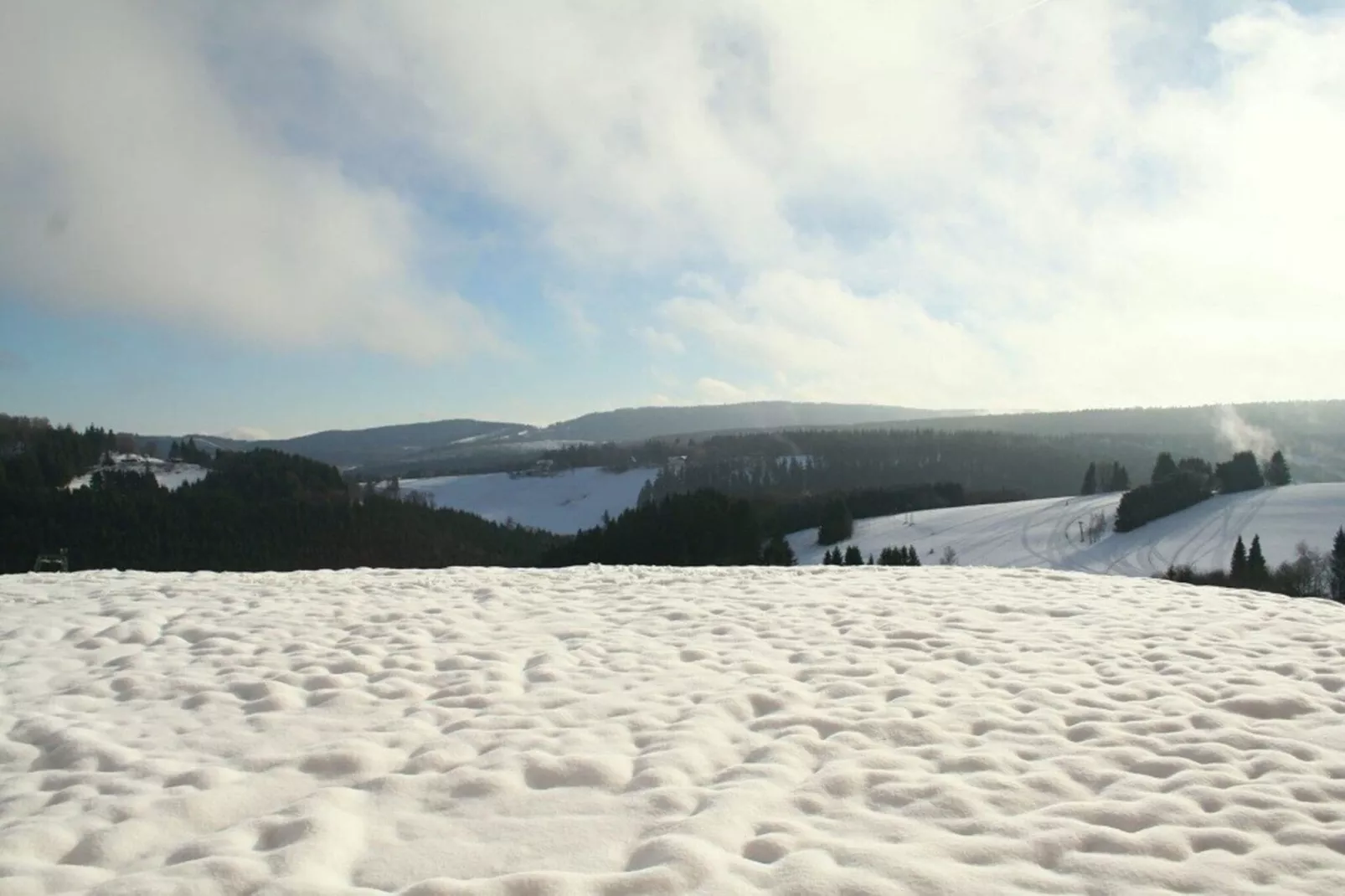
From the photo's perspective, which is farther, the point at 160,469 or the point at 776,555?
the point at 160,469

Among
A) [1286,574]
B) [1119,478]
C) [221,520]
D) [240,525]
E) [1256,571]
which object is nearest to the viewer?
[1256,571]

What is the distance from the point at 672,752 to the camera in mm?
4902

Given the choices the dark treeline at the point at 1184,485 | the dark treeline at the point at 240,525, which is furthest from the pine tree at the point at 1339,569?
the dark treeline at the point at 240,525

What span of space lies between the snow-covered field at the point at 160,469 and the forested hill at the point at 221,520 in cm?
227

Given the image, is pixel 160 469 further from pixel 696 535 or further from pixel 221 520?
pixel 696 535

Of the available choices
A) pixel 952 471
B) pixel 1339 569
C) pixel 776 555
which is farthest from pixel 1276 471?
pixel 776 555

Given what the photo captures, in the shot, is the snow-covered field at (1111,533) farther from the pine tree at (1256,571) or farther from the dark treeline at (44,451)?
the dark treeline at (44,451)

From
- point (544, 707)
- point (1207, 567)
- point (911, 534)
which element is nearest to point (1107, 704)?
point (544, 707)

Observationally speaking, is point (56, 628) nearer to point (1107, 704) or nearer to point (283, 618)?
point (283, 618)

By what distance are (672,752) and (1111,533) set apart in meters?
111

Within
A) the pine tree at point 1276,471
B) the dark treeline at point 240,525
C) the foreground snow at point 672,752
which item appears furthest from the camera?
the pine tree at point 1276,471

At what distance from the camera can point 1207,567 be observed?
261 feet

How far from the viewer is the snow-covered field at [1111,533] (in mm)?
87688

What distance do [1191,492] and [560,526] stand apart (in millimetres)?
124698
